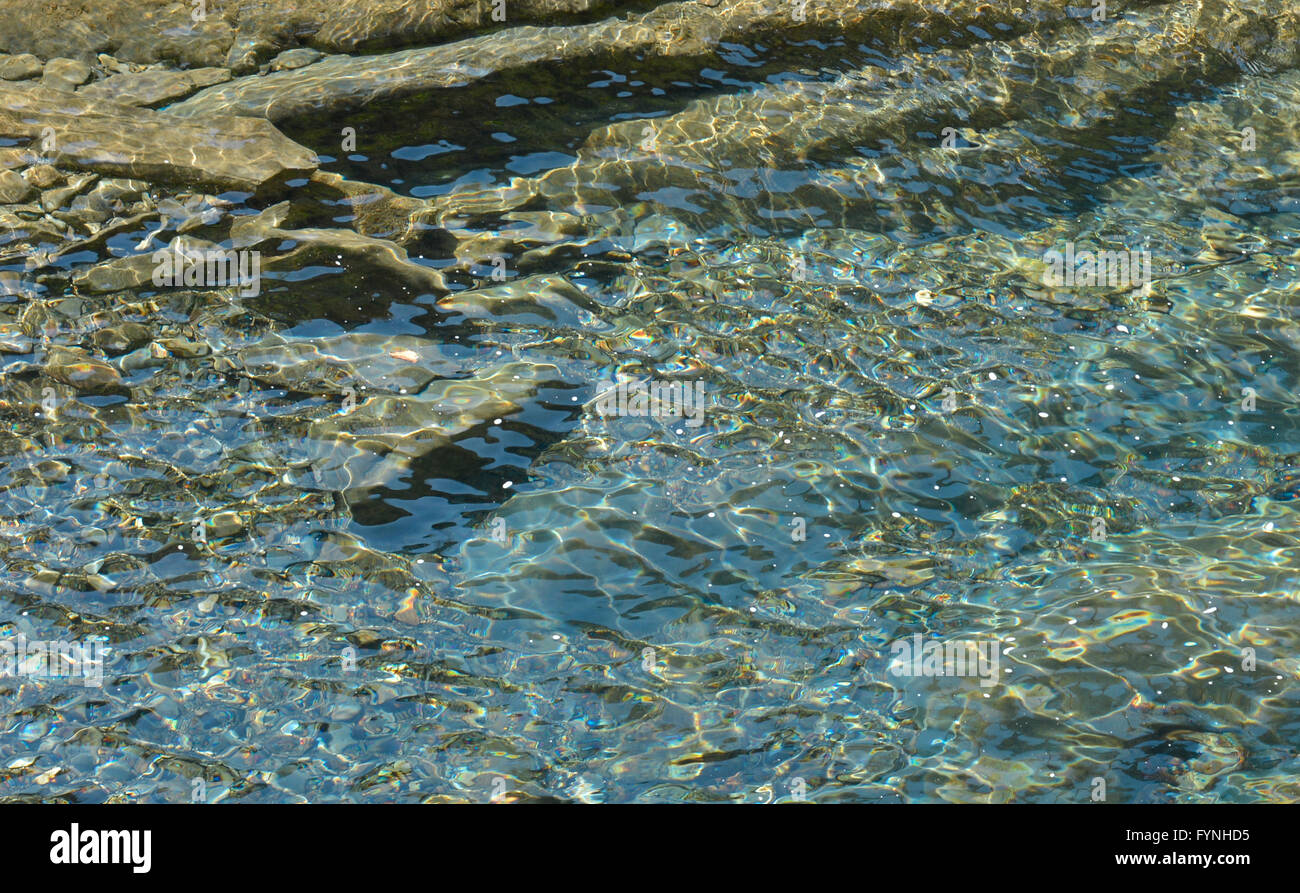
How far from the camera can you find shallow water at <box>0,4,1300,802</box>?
12.3ft

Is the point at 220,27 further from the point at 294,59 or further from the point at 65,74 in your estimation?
the point at 65,74

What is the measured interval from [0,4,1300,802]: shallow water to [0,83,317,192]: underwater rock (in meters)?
0.22

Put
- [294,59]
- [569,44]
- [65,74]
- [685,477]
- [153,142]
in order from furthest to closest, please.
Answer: [569,44]
[294,59]
[65,74]
[153,142]
[685,477]

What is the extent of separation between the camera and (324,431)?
15.7 ft

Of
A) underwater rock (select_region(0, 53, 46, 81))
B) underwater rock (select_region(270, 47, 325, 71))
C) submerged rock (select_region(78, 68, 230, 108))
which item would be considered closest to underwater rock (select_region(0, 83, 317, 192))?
submerged rock (select_region(78, 68, 230, 108))

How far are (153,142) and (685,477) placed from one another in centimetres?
369

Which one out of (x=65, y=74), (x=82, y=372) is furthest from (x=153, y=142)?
(x=82, y=372)

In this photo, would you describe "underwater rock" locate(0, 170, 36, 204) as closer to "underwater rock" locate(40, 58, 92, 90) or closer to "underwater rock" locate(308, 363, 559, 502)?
"underwater rock" locate(40, 58, 92, 90)

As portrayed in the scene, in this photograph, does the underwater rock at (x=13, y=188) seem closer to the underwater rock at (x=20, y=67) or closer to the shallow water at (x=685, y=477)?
the shallow water at (x=685, y=477)

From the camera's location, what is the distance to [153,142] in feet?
20.1

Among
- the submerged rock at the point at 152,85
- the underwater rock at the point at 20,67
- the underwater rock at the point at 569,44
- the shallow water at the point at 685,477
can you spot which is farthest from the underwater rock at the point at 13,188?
the underwater rock at the point at 20,67

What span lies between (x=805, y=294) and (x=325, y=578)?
9.37ft

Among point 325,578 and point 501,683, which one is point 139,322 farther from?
point 501,683
